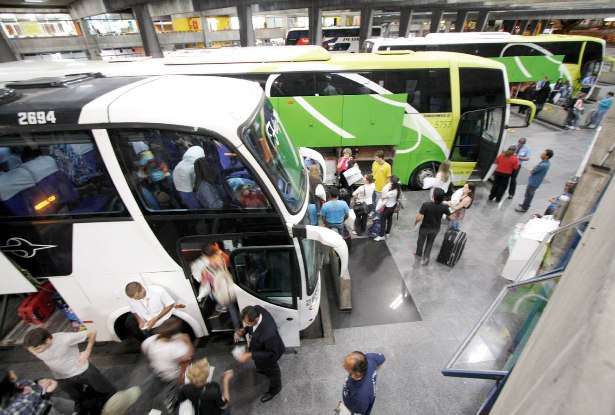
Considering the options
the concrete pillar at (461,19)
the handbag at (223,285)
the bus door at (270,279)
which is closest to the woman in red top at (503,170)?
the bus door at (270,279)

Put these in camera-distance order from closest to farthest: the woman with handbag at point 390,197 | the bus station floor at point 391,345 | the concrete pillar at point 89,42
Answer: the bus station floor at point 391,345, the woman with handbag at point 390,197, the concrete pillar at point 89,42

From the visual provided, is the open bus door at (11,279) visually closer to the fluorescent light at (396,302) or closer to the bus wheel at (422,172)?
the fluorescent light at (396,302)

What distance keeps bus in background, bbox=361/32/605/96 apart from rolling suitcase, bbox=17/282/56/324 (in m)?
12.5

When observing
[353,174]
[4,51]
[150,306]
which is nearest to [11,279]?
[150,306]

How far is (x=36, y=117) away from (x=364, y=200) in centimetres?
500

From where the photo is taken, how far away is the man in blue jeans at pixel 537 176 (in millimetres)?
6211

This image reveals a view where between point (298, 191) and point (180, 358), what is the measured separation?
2286 millimetres

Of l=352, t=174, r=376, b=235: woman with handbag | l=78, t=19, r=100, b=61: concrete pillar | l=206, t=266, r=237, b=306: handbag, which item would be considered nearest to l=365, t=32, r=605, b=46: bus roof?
l=352, t=174, r=376, b=235: woman with handbag

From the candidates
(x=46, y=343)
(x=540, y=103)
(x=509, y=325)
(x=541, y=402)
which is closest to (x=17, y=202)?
(x=46, y=343)

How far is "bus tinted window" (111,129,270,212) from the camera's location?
280cm

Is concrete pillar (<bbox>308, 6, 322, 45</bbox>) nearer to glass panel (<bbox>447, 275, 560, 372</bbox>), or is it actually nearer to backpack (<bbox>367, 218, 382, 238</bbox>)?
backpack (<bbox>367, 218, 382, 238</bbox>)

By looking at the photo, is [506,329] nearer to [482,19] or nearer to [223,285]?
[223,285]

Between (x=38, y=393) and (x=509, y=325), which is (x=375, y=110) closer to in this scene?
(x=509, y=325)

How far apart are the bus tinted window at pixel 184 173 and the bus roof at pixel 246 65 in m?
4.06
